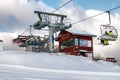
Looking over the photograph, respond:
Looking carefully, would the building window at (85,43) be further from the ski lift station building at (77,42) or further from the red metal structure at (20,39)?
the red metal structure at (20,39)

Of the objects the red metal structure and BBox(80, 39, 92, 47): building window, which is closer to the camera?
BBox(80, 39, 92, 47): building window

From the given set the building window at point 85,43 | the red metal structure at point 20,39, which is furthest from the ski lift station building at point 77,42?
the red metal structure at point 20,39

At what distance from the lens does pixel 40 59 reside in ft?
55.6

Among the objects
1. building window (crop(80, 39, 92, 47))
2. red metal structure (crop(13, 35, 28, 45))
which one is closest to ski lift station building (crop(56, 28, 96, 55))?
building window (crop(80, 39, 92, 47))

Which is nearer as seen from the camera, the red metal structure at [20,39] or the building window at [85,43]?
the building window at [85,43]

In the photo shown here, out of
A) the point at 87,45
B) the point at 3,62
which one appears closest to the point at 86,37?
the point at 87,45

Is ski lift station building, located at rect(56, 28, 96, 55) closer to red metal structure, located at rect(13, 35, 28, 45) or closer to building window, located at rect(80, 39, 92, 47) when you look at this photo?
building window, located at rect(80, 39, 92, 47)

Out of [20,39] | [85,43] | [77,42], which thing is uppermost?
[20,39]

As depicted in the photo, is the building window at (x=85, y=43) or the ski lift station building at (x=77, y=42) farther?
the building window at (x=85, y=43)

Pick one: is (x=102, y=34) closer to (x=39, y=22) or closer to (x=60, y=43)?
(x=39, y=22)

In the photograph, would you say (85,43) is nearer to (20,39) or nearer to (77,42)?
(77,42)

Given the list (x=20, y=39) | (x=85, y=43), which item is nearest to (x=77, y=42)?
(x=85, y=43)

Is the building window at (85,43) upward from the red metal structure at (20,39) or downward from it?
downward

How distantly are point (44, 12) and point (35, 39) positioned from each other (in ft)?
30.6
